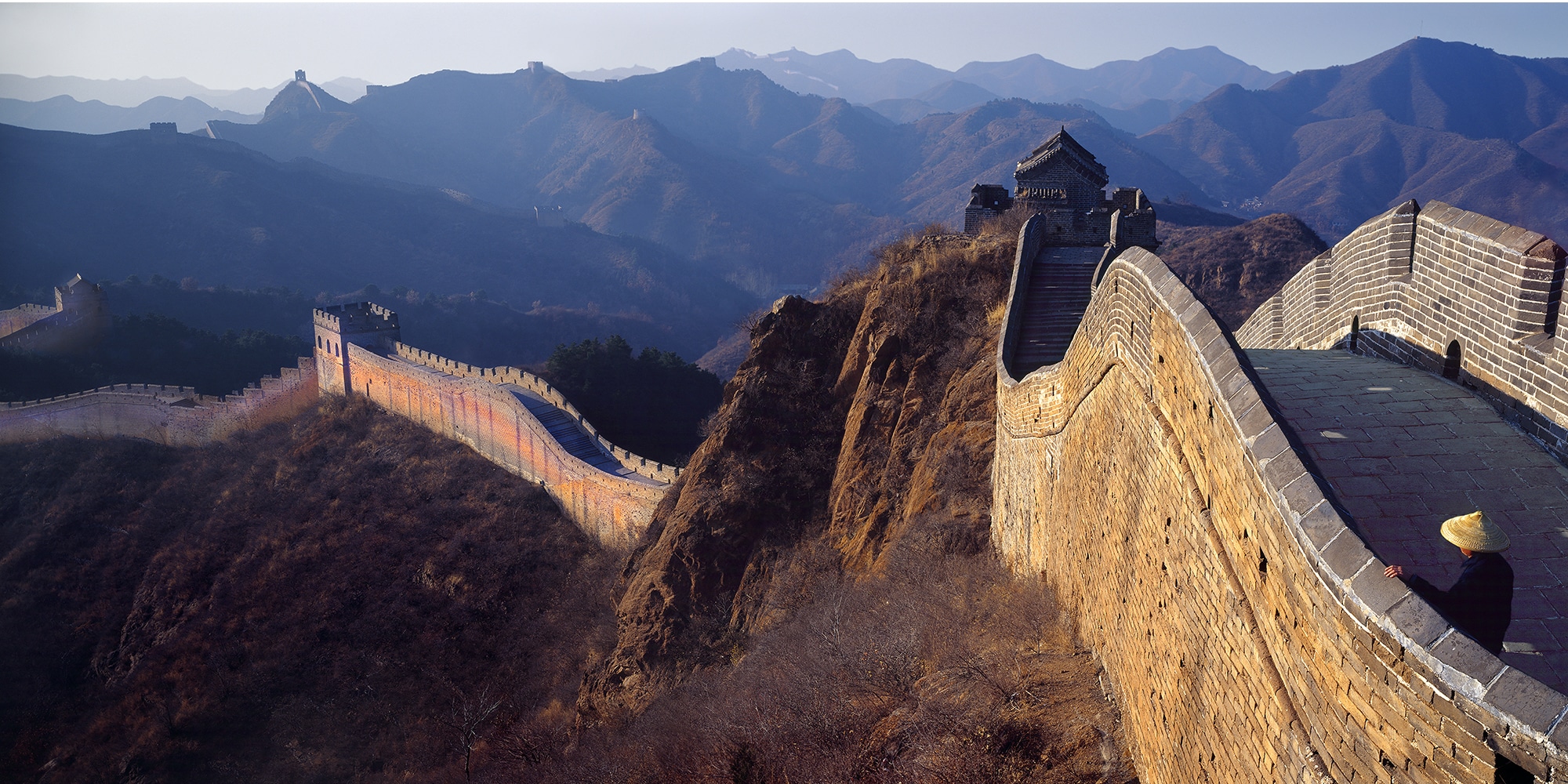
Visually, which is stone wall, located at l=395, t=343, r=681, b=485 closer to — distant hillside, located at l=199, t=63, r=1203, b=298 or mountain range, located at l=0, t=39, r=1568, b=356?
mountain range, located at l=0, t=39, r=1568, b=356

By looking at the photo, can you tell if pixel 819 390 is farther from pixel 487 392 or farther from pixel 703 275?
pixel 703 275

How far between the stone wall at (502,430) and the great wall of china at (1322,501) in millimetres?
12613

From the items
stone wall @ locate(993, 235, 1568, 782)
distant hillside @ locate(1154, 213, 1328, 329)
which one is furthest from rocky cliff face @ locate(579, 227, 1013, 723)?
distant hillside @ locate(1154, 213, 1328, 329)

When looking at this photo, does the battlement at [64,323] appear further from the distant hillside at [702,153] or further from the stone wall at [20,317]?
the distant hillside at [702,153]

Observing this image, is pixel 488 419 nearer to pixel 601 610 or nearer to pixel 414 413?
pixel 414 413

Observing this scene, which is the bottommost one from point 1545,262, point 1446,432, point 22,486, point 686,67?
point 22,486

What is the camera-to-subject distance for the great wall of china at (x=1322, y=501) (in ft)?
9.87

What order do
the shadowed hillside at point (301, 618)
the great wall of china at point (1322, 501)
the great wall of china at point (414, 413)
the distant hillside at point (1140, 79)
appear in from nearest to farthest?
the great wall of china at point (1322, 501)
the shadowed hillside at point (301, 618)
the great wall of china at point (414, 413)
the distant hillside at point (1140, 79)

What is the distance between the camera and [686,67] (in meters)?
174

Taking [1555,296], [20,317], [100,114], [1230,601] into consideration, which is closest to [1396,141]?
[1555,296]

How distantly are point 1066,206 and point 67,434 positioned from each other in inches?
1430

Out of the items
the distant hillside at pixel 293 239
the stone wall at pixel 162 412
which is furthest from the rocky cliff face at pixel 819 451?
the distant hillside at pixel 293 239

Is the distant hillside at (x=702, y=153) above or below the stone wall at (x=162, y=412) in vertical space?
above

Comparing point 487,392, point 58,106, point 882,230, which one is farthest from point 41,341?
point 58,106
